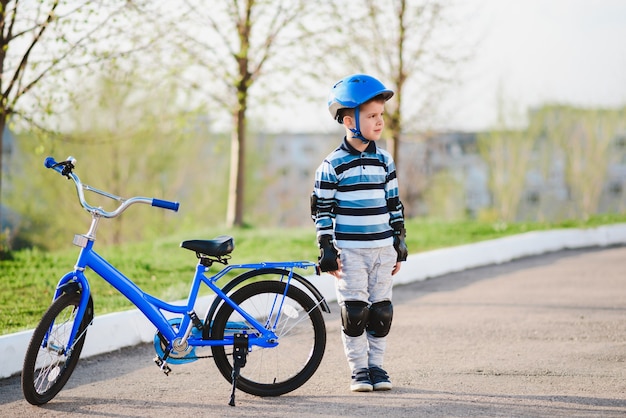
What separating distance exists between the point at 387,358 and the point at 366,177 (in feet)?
5.49

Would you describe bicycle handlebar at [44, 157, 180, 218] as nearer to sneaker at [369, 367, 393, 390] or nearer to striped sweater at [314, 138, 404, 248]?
striped sweater at [314, 138, 404, 248]

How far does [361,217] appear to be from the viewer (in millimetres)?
4977

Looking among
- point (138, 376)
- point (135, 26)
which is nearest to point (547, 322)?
point (138, 376)

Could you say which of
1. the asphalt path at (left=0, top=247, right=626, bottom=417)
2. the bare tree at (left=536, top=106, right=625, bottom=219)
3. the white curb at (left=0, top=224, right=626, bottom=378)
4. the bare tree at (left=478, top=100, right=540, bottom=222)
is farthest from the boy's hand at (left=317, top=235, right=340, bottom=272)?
the bare tree at (left=536, top=106, right=625, bottom=219)

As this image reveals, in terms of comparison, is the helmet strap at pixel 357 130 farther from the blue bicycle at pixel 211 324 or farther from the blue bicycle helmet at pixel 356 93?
the blue bicycle at pixel 211 324

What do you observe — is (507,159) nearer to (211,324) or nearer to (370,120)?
(370,120)

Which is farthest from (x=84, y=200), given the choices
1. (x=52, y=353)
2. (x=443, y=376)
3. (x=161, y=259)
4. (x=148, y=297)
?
(x=161, y=259)

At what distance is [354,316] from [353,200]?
27.7 inches

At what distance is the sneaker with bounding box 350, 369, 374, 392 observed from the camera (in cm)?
497

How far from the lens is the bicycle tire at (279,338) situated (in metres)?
4.97

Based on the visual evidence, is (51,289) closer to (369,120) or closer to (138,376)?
(138,376)

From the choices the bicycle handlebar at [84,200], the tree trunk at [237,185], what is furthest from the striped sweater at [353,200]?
the tree trunk at [237,185]

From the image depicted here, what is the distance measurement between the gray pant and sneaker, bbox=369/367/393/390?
0.06 m

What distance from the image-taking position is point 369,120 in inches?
197
